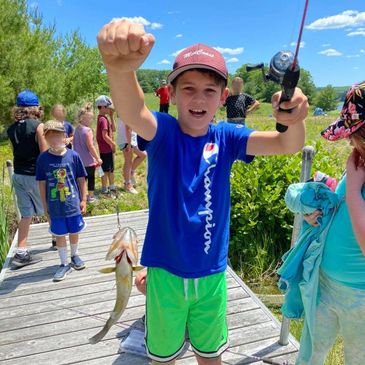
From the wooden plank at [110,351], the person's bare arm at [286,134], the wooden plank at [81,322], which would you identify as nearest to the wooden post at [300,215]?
the wooden plank at [110,351]

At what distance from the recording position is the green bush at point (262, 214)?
14.9 ft

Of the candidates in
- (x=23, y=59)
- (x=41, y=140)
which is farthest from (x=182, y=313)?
(x=23, y=59)

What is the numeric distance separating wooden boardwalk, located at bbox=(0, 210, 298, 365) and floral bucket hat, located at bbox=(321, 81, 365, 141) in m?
1.80

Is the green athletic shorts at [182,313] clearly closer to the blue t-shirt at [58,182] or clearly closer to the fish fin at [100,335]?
the fish fin at [100,335]

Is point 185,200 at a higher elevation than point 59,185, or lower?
higher

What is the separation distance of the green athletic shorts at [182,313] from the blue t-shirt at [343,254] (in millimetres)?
543

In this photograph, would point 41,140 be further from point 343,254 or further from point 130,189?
point 130,189

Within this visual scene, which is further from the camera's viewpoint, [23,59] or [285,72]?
[23,59]

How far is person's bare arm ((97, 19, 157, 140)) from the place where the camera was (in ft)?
3.58

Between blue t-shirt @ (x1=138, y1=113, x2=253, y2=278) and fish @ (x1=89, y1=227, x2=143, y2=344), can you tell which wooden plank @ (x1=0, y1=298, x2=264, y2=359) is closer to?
blue t-shirt @ (x1=138, y1=113, x2=253, y2=278)

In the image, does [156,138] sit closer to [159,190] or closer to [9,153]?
[159,190]

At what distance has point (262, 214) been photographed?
4633mm

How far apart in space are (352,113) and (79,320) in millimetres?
2653

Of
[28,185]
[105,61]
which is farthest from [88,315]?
[105,61]
